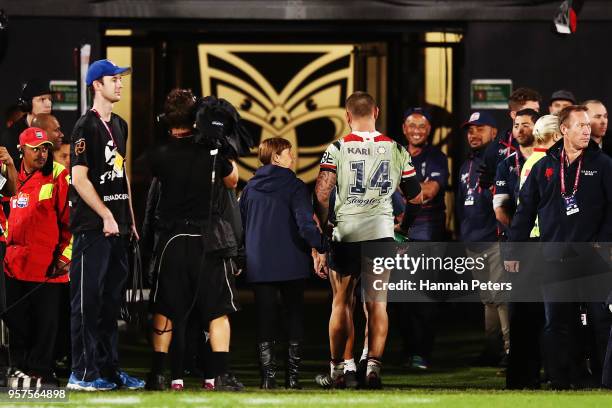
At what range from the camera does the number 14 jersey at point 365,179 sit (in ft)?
36.9

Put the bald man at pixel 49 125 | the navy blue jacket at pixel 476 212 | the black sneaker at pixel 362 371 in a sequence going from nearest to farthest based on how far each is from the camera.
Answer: the black sneaker at pixel 362 371 < the bald man at pixel 49 125 < the navy blue jacket at pixel 476 212

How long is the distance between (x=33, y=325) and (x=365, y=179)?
2559 millimetres

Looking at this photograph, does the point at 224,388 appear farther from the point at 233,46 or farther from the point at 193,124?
the point at 233,46

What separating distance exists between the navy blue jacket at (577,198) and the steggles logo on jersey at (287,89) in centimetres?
850

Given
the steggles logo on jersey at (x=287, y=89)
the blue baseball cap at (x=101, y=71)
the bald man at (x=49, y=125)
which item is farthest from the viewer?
the steggles logo on jersey at (x=287, y=89)

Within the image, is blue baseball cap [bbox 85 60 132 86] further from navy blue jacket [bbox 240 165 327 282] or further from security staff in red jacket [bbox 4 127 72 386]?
navy blue jacket [bbox 240 165 327 282]

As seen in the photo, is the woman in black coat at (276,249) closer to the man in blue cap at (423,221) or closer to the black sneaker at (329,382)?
the black sneaker at (329,382)

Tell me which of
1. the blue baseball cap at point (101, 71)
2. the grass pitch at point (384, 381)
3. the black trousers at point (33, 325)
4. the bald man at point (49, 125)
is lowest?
the grass pitch at point (384, 381)

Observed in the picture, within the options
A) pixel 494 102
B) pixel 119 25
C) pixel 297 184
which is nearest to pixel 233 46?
pixel 119 25

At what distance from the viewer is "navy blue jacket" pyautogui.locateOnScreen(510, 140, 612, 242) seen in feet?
35.4

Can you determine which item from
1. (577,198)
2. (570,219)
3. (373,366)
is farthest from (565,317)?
(373,366)

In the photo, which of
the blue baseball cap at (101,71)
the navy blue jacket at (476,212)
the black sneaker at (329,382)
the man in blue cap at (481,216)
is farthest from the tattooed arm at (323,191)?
the navy blue jacket at (476,212)

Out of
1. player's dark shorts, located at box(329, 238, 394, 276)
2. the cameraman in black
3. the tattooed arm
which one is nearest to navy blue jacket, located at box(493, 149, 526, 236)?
player's dark shorts, located at box(329, 238, 394, 276)

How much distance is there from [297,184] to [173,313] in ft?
4.90
